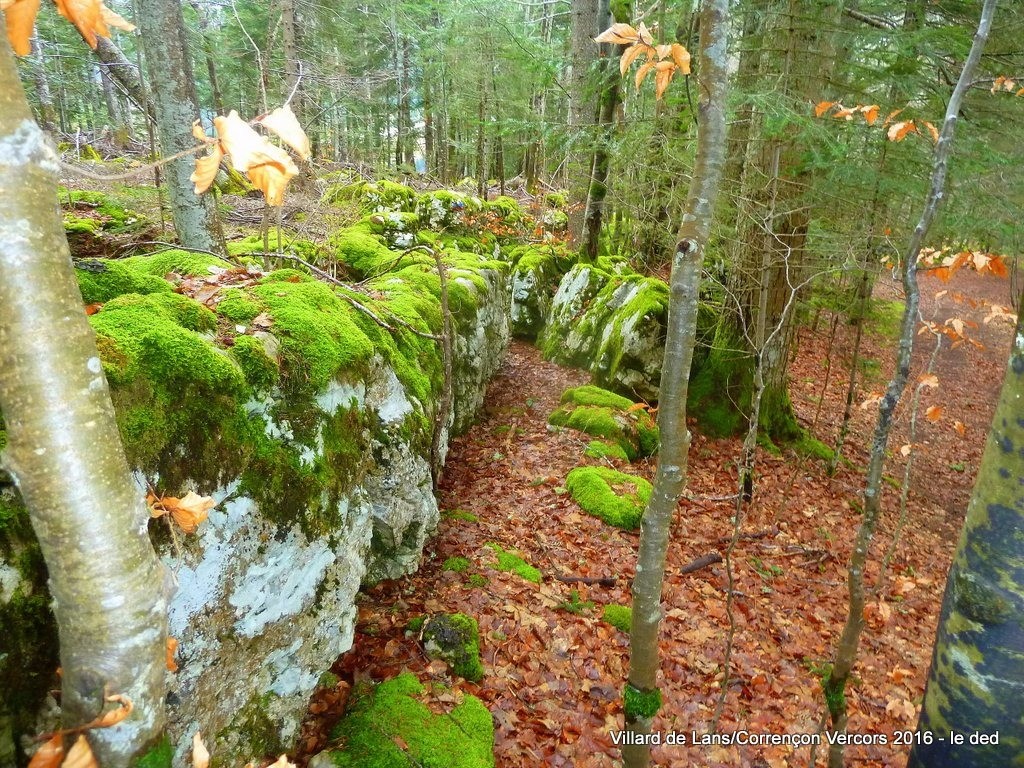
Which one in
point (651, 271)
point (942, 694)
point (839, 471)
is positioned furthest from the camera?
point (651, 271)

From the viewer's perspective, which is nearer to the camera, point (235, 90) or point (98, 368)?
point (98, 368)

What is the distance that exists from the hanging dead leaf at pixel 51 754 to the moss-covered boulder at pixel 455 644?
2.90 meters

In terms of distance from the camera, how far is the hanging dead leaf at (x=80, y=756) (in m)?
0.92

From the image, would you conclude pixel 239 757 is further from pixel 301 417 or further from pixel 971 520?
pixel 971 520

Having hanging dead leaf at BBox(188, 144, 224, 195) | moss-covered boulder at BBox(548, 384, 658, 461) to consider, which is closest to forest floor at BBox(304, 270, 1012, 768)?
moss-covered boulder at BBox(548, 384, 658, 461)

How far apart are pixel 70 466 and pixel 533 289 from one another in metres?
11.5

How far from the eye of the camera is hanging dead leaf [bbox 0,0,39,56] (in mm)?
803

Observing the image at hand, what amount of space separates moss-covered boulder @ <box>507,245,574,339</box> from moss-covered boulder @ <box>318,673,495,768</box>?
9282mm

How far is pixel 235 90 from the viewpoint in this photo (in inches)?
961

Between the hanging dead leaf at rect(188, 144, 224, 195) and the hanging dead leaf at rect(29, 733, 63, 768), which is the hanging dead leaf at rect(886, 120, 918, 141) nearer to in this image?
the hanging dead leaf at rect(188, 144, 224, 195)

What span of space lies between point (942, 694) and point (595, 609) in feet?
12.0

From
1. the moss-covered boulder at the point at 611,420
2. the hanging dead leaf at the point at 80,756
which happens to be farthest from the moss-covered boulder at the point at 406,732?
the moss-covered boulder at the point at 611,420

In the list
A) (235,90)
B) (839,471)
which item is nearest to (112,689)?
(839,471)

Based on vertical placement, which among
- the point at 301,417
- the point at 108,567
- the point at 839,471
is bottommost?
the point at 839,471
